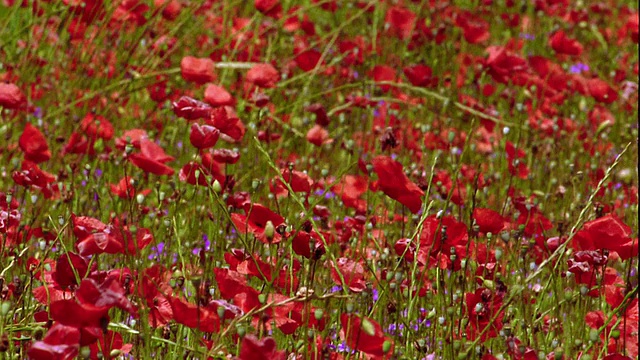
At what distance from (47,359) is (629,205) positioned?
2.31m

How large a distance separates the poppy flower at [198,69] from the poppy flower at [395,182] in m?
1.05

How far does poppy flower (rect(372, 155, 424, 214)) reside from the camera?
1968 mm

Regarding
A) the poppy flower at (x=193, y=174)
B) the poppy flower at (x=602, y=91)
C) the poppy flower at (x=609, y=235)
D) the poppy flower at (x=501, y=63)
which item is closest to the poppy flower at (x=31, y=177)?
the poppy flower at (x=193, y=174)

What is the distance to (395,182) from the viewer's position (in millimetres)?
2004

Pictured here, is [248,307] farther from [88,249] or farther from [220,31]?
[220,31]

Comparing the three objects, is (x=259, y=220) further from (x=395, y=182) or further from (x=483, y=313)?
(x=483, y=313)

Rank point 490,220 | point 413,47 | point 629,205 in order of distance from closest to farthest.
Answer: point 490,220, point 629,205, point 413,47

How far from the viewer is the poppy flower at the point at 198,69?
2916mm

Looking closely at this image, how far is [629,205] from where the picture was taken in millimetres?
3246

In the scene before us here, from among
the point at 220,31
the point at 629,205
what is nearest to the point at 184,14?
the point at 220,31

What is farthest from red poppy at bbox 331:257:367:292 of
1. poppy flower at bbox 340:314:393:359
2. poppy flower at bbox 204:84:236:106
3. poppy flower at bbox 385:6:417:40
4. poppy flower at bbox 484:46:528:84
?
poppy flower at bbox 385:6:417:40

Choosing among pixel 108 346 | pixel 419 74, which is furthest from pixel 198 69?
pixel 108 346

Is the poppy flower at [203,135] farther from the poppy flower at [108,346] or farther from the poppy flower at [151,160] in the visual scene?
the poppy flower at [108,346]

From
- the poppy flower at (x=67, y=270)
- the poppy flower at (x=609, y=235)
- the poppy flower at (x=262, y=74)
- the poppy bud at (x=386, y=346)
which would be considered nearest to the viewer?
the poppy bud at (x=386, y=346)
